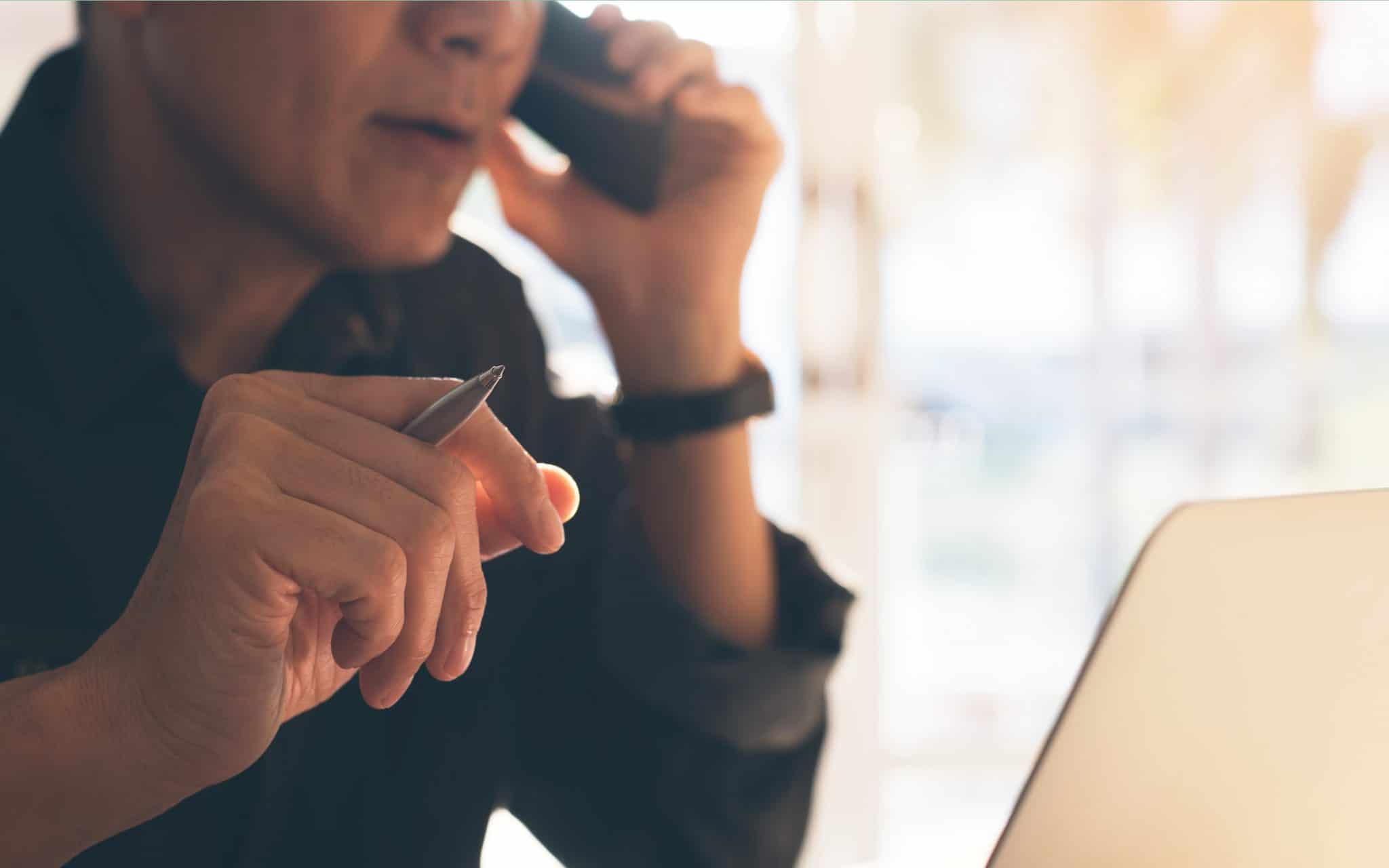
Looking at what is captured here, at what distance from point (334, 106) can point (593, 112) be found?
261 millimetres

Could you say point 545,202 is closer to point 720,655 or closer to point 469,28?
point 469,28

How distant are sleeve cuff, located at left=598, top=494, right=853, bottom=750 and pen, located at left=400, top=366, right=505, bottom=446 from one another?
1.58 ft

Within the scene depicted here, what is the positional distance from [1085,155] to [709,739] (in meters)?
1.95

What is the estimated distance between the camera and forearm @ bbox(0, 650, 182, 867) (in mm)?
428

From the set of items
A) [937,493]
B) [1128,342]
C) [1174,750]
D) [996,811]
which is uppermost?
[1174,750]

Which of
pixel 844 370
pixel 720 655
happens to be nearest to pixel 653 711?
pixel 720 655

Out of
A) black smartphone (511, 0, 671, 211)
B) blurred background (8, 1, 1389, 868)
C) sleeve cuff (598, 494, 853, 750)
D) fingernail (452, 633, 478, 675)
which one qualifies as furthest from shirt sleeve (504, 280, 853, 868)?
blurred background (8, 1, 1389, 868)

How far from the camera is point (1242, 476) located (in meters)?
2.47

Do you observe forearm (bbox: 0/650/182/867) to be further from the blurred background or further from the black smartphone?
the blurred background

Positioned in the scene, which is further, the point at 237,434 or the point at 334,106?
the point at 334,106

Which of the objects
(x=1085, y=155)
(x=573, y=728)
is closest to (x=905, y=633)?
(x=1085, y=155)

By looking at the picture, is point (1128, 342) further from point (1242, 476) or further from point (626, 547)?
point (626, 547)

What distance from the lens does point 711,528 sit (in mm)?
919

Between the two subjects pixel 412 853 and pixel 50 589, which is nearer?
pixel 50 589
